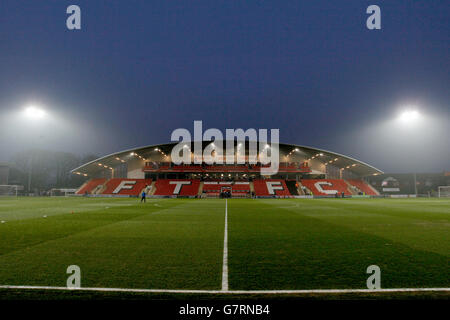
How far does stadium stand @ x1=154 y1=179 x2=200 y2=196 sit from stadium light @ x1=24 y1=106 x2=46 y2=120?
2511cm

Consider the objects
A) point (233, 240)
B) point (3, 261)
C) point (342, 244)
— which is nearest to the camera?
point (3, 261)

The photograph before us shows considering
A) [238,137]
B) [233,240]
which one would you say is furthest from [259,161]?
[233,240]

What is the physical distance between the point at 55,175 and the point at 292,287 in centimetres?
9329

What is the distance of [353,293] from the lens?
3982mm

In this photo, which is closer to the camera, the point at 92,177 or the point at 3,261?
the point at 3,261

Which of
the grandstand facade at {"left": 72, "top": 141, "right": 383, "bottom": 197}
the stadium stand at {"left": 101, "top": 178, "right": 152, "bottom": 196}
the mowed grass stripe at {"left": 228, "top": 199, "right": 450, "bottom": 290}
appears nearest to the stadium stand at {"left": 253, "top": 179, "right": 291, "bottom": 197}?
the grandstand facade at {"left": 72, "top": 141, "right": 383, "bottom": 197}

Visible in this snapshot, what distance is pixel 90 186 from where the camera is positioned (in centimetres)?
6144

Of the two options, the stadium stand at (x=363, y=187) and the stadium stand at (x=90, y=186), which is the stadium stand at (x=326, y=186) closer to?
the stadium stand at (x=363, y=187)

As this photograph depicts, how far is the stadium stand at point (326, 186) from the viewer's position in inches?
2255

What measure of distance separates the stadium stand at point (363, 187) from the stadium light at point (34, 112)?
63451 mm

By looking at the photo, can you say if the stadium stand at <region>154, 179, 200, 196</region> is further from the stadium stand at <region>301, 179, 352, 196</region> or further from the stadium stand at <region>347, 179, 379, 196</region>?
the stadium stand at <region>347, 179, 379, 196</region>

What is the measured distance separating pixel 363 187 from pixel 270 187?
24.4 m

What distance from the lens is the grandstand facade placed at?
57.3 meters

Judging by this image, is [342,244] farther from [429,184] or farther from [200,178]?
[429,184]
